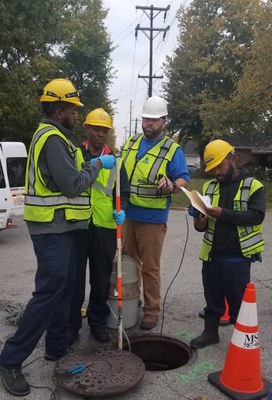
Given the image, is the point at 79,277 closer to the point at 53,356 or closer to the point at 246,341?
the point at 53,356

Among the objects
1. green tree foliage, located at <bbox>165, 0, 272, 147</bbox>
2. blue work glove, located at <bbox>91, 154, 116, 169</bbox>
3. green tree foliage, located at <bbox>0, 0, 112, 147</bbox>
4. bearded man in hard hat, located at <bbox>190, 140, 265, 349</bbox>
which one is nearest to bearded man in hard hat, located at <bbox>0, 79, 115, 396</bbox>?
blue work glove, located at <bbox>91, 154, 116, 169</bbox>

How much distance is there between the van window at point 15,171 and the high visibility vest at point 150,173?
7.89m

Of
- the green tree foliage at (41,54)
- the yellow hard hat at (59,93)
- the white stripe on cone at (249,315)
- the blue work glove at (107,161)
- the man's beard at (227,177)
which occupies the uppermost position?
the green tree foliage at (41,54)

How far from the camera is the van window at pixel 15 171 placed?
11.7m

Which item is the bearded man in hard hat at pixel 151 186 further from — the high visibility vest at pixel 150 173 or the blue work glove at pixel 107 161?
the blue work glove at pixel 107 161

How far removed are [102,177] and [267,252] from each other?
5308 millimetres

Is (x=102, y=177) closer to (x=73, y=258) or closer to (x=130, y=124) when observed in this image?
(x=73, y=258)

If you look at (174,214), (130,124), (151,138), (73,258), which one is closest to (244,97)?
(174,214)

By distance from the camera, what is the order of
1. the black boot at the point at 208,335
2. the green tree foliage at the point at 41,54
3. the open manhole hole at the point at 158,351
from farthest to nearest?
the green tree foliage at the point at 41,54
the open manhole hole at the point at 158,351
the black boot at the point at 208,335

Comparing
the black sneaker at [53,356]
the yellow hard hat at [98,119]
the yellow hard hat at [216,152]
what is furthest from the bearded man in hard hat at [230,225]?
the black sneaker at [53,356]

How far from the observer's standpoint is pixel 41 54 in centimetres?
2366

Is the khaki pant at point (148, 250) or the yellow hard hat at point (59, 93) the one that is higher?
the yellow hard hat at point (59, 93)

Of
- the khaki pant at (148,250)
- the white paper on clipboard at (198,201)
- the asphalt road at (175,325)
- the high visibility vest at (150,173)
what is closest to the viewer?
the asphalt road at (175,325)

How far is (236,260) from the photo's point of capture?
3762 mm
